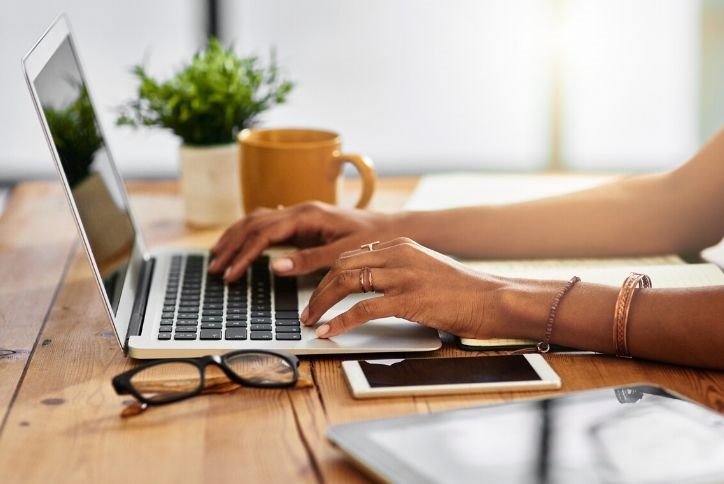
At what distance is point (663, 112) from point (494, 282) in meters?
3.65

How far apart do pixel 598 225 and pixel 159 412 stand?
0.68 meters

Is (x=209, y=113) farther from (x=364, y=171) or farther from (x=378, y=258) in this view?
(x=378, y=258)

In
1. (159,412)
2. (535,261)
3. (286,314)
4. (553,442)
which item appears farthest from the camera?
(535,261)

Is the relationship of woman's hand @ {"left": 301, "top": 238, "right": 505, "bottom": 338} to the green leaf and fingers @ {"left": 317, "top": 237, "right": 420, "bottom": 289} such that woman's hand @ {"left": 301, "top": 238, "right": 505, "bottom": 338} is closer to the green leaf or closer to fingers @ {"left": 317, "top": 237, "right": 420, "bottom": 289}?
fingers @ {"left": 317, "top": 237, "right": 420, "bottom": 289}

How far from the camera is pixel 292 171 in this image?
1452mm

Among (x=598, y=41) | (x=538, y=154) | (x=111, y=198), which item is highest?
(x=111, y=198)

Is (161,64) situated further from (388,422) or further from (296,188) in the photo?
(388,422)

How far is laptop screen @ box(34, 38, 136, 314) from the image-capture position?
42.1 inches

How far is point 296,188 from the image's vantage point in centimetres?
146

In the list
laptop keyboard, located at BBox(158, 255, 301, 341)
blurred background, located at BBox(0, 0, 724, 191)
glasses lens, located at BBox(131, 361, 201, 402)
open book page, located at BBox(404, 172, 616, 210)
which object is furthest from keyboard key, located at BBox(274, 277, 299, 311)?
blurred background, located at BBox(0, 0, 724, 191)

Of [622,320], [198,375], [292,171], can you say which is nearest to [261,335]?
[198,375]

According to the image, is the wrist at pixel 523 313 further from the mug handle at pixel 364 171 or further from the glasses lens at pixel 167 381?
the mug handle at pixel 364 171

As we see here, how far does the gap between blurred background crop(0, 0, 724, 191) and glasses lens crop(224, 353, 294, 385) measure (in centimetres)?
302

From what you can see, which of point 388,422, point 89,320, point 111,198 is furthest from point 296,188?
point 388,422
